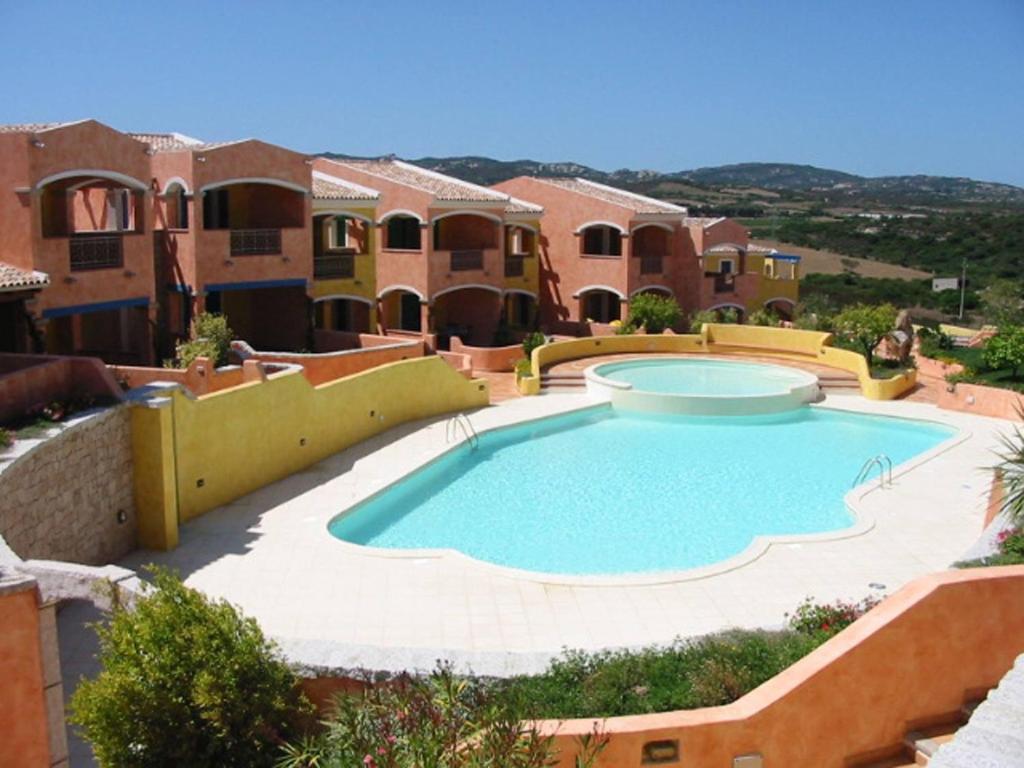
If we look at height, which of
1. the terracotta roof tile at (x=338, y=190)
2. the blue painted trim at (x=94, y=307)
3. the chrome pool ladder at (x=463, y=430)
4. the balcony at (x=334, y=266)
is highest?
the terracotta roof tile at (x=338, y=190)

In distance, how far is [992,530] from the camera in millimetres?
13766

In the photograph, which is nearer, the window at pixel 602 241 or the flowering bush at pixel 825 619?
the flowering bush at pixel 825 619

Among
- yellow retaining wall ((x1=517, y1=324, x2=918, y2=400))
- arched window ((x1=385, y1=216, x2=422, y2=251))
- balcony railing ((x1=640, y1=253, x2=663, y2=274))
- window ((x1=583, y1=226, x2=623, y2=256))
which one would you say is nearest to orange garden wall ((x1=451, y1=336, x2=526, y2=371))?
yellow retaining wall ((x1=517, y1=324, x2=918, y2=400))

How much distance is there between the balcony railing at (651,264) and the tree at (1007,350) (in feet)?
42.1

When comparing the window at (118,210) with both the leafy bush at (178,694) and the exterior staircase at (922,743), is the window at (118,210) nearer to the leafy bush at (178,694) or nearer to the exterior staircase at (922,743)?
the leafy bush at (178,694)

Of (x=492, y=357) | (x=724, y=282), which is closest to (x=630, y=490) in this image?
(x=492, y=357)

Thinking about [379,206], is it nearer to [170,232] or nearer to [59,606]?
[170,232]

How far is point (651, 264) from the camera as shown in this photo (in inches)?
1551

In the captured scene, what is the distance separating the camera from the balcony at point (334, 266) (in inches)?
1224

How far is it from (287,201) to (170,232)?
12.0 feet

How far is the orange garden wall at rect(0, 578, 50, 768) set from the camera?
7789mm

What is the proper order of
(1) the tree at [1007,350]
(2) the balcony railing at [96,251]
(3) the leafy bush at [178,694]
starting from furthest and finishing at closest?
(1) the tree at [1007,350], (2) the balcony railing at [96,251], (3) the leafy bush at [178,694]

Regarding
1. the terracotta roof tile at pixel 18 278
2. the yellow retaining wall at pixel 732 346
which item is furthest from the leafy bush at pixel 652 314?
the terracotta roof tile at pixel 18 278

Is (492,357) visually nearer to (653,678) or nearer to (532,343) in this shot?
(532,343)
